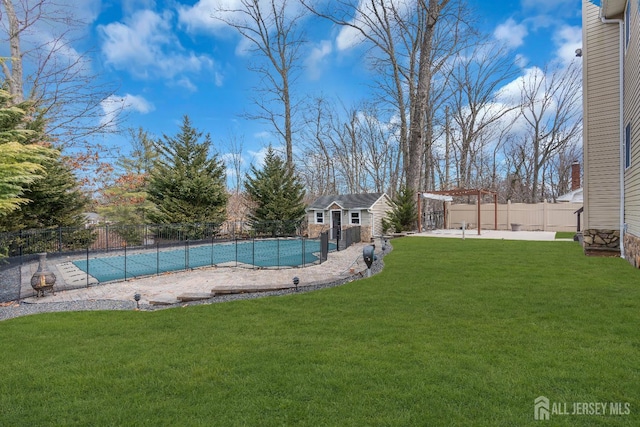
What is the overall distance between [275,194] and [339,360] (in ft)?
64.2

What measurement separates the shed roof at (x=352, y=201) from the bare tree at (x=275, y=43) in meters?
3.35

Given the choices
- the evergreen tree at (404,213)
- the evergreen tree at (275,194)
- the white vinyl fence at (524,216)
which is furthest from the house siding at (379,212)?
the evergreen tree at (275,194)

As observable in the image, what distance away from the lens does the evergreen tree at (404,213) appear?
59.3ft

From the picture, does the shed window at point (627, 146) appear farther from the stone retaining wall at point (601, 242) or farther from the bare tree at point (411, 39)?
the bare tree at point (411, 39)

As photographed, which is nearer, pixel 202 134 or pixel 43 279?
pixel 43 279

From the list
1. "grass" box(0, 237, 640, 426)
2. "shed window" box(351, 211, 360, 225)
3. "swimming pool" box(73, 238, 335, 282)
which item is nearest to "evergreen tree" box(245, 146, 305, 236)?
"shed window" box(351, 211, 360, 225)

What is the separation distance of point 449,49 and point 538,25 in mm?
4582

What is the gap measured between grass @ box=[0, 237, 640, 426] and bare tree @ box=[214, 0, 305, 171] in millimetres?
19027

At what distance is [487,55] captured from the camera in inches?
1018

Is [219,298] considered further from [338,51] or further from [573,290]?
[338,51]

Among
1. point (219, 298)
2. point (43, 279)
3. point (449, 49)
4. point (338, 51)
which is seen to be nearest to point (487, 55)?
point (449, 49)

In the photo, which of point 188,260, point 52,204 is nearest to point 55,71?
point 52,204

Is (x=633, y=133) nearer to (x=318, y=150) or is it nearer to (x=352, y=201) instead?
(x=352, y=201)

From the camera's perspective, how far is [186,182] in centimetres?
1912
